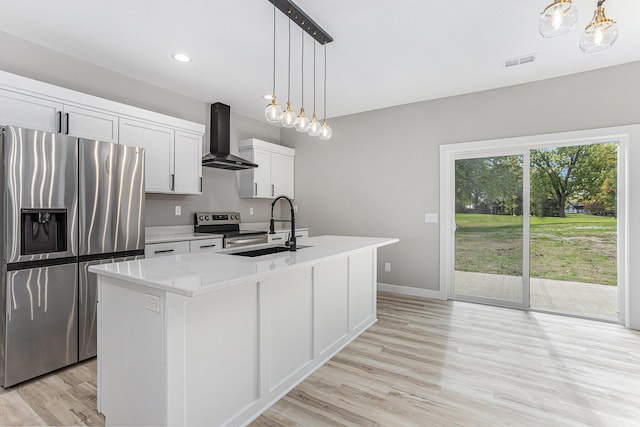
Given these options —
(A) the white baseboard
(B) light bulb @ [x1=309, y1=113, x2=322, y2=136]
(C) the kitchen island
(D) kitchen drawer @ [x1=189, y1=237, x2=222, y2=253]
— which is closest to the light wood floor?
(C) the kitchen island

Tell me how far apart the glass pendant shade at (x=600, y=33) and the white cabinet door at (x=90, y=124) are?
3631mm

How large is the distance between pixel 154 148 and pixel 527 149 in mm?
4218

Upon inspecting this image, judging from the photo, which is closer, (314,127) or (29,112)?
(29,112)

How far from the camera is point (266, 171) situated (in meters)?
4.96

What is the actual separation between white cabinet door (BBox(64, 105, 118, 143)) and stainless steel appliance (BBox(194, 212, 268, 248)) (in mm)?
1440

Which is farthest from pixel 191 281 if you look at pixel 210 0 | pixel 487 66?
pixel 487 66

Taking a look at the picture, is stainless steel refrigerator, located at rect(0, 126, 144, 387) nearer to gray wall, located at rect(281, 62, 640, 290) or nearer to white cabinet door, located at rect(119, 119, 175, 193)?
white cabinet door, located at rect(119, 119, 175, 193)

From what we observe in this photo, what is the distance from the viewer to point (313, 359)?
236cm

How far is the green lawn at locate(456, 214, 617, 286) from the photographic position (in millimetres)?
3469

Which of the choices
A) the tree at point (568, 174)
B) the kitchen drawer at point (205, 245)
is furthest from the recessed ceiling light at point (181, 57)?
the tree at point (568, 174)

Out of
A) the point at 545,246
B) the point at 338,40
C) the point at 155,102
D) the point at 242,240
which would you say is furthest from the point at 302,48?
the point at 545,246

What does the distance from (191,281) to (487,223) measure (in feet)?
12.2

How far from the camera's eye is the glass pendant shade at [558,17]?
4.91ft

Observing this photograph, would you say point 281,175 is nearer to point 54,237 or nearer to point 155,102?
point 155,102
